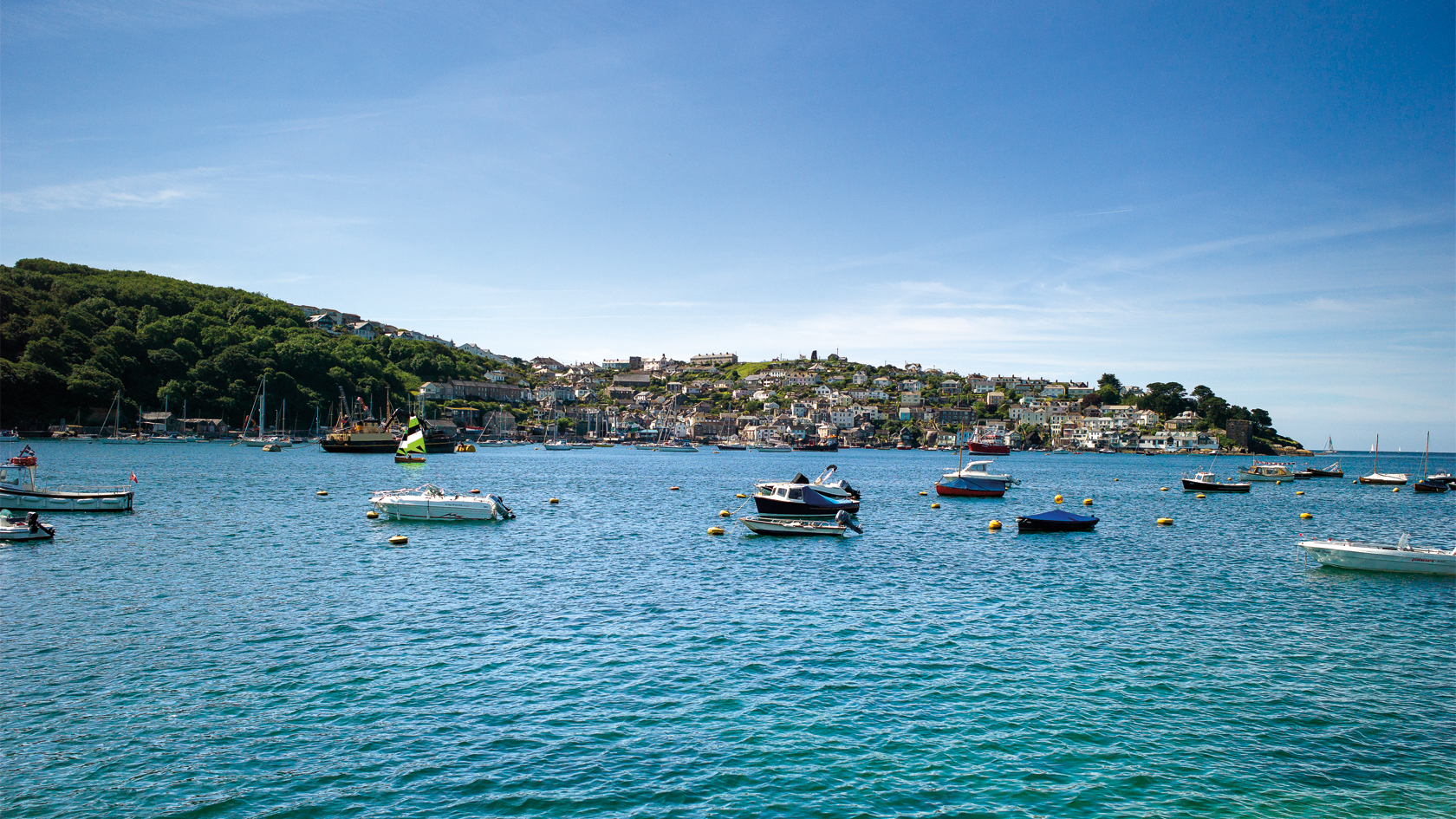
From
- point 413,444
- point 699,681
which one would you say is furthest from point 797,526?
point 413,444

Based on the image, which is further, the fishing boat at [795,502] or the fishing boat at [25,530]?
the fishing boat at [795,502]

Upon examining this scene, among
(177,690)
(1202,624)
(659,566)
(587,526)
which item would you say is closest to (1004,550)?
(1202,624)

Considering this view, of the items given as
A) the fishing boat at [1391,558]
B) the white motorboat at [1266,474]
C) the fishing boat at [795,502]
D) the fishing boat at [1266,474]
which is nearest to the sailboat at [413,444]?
the fishing boat at [795,502]

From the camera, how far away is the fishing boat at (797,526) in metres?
42.6

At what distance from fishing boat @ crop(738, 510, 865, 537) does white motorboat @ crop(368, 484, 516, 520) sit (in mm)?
15131

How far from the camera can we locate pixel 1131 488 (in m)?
92.6

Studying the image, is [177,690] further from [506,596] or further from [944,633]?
[944,633]

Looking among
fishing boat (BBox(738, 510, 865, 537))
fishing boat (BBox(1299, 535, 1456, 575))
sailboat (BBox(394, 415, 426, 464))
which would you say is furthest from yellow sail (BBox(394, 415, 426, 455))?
fishing boat (BBox(1299, 535, 1456, 575))

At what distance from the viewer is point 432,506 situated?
44.4 meters

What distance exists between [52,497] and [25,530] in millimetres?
11651

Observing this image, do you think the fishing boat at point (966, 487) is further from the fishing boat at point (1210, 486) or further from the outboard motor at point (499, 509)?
the outboard motor at point (499, 509)

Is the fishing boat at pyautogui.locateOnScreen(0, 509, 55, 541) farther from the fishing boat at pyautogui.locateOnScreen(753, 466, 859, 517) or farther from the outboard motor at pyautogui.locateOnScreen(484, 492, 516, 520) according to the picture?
the fishing boat at pyautogui.locateOnScreen(753, 466, 859, 517)

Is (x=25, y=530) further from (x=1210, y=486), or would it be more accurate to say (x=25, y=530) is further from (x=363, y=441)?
(x=1210, y=486)

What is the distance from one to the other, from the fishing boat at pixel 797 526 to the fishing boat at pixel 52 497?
3564cm
